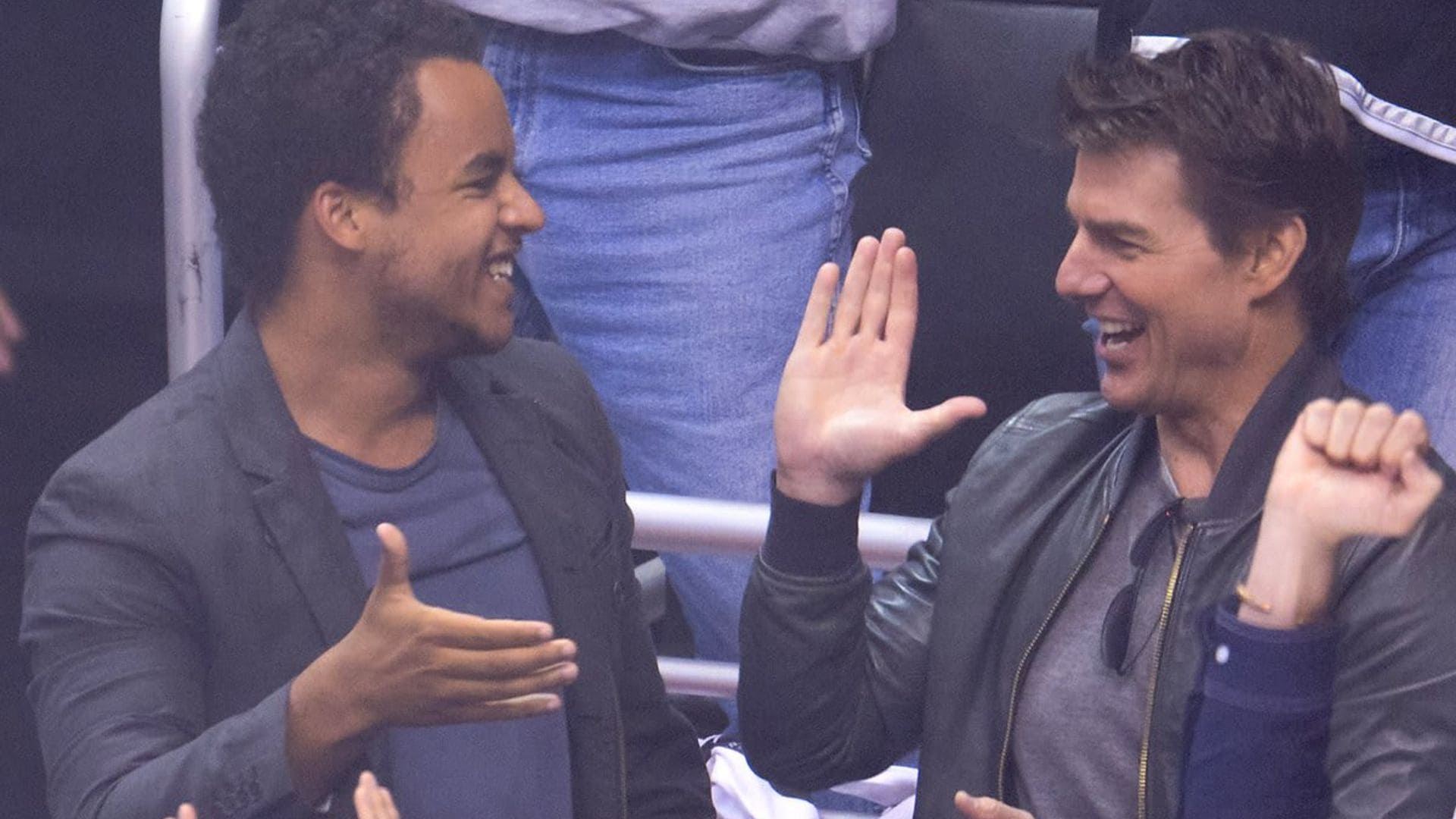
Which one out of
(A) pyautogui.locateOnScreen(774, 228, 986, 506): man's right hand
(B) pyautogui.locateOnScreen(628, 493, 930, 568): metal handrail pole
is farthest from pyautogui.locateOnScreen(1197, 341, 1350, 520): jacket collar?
(B) pyautogui.locateOnScreen(628, 493, 930, 568): metal handrail pole

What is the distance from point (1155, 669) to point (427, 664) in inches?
21.5

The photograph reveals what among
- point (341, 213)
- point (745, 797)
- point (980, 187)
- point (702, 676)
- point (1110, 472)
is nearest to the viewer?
point (341, 213)

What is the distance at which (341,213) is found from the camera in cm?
151

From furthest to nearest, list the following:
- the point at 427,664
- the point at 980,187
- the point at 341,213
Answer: the point at 980,187 → the point at 341,213 → the point at 427,664

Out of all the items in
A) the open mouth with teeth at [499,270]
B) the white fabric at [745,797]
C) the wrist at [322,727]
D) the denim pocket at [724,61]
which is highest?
the denim pocket at [724,61]

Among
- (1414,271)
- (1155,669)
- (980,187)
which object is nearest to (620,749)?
(1155,669)

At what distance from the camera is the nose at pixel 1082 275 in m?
1.58

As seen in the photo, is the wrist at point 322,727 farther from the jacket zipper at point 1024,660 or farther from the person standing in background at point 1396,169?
the person standing in background at point 1396,169

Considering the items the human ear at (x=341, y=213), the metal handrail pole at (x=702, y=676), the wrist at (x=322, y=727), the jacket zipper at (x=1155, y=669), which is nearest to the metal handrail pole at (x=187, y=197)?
the human ear at (x=341, y=213)

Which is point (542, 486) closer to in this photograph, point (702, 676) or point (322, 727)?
point (322, 727)

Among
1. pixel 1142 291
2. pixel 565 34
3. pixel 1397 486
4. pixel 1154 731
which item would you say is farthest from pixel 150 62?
pixel 1397 486

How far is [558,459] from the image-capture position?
1608 mm

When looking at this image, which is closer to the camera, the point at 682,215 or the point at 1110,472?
the point at 1110,472

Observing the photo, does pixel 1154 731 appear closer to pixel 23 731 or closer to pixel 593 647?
pixel 593 647
